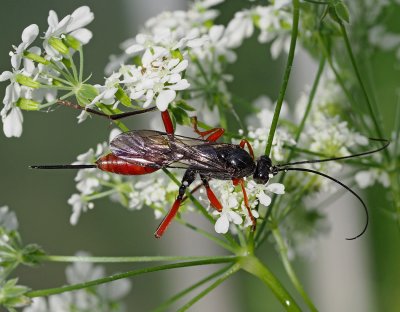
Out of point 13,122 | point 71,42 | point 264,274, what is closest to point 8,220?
point 13,122

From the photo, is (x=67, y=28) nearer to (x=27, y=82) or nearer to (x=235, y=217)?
(x=27, y=82)

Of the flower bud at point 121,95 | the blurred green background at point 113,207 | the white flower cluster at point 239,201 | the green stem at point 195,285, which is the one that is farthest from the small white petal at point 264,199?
the blurred green background at point 113,207

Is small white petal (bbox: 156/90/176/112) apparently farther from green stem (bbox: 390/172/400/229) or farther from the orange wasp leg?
green stem (bbox: 390/172/400/229)

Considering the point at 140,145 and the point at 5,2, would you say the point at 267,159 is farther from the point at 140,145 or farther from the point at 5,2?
the point at 5,2

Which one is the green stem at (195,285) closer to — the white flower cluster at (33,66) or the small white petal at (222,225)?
the small white petal at (222,225)

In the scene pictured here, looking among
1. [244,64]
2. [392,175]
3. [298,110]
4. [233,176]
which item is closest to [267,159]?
[233,176]

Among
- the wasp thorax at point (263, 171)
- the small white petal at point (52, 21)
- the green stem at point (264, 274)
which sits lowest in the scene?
the green stem at point (264, 274)

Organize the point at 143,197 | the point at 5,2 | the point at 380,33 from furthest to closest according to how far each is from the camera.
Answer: the point at 5,2 < the point at 380,33 < the point at 143,197
